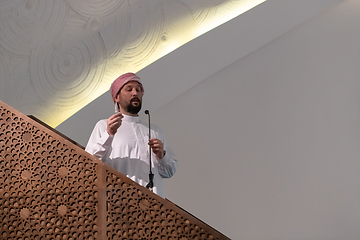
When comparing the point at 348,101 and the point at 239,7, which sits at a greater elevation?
the point at 239,7

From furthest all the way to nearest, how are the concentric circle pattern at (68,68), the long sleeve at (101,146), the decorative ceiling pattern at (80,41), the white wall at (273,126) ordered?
the white wall at (273,126) → the concentric circle pattern at (68,68) → the decorative ceiling pattern at (80,41) → the long sleeve at (101,146)

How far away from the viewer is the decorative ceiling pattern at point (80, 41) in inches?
121

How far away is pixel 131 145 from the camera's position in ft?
7.43

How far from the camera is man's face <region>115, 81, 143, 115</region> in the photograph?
236 cm

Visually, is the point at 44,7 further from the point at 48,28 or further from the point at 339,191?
the point at 339,191

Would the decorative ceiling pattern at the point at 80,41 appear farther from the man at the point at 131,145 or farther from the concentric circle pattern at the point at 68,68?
the man at the point at 131,145

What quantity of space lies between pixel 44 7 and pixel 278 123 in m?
2.71

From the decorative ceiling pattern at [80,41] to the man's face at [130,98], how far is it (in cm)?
117

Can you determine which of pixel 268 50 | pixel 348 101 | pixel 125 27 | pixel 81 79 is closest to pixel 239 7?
pixel 268 50

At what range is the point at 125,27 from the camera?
355 centimetres

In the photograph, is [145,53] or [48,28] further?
[145,53]

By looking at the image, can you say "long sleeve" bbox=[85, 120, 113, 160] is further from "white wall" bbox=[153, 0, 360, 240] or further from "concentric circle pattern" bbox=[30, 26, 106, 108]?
"white wall" bbox=[153, 0, 360, 240]

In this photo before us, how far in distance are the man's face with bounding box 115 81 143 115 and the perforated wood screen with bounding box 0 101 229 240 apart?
0.94m

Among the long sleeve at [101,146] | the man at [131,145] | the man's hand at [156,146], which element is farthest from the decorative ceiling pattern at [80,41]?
the man's hand at [156,146]
